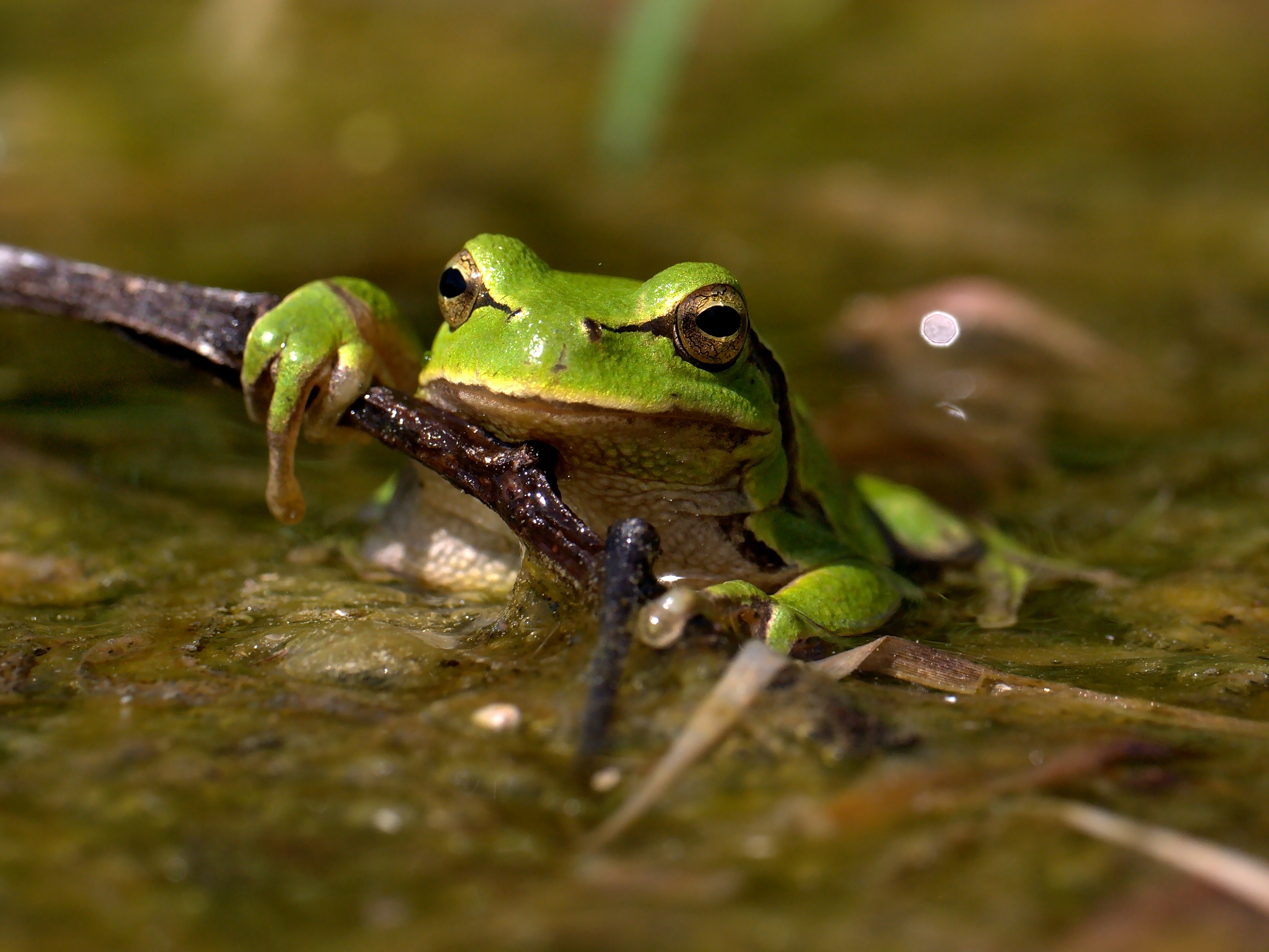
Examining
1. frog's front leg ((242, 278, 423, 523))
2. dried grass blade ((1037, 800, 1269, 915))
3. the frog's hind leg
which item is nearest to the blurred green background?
the frog's hind leg

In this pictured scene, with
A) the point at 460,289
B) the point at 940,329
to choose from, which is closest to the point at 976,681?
the point at 460,289

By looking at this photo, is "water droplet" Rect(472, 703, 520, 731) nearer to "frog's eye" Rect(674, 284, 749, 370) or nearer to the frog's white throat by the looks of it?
the frog's white throat

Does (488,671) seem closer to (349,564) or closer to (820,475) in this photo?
(349,564)

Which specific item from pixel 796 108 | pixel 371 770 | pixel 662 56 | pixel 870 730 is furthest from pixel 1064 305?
pixel 371 770

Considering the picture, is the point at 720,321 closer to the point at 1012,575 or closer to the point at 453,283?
the point at 453,283

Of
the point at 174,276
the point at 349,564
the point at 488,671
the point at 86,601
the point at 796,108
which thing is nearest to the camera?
the point at 488,671
